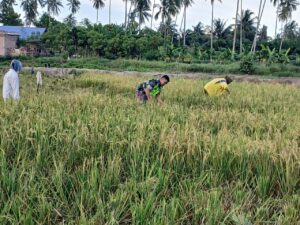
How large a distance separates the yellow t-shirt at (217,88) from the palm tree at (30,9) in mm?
51134

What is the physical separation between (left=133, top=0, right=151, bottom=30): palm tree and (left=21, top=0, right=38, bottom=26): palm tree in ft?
49.3

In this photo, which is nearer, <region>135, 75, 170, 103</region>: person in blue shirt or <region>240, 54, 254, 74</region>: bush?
<region>135, 75, 170, 103</region>: person in blue shirt

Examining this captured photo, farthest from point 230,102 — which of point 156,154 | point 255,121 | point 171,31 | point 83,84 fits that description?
point 171,31

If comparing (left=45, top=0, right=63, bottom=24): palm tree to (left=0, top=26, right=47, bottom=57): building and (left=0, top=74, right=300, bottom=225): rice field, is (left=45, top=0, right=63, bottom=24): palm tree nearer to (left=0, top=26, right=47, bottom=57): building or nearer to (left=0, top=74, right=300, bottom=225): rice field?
(left=0, top=26, right=47, bottom=57): building

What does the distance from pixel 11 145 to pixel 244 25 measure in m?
45.9

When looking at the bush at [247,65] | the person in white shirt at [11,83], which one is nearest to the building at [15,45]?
the bush at [247,65]

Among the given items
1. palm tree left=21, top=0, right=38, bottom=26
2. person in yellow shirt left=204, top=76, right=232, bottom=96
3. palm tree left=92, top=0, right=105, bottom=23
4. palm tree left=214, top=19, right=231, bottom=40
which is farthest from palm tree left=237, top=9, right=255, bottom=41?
person in yellow shirt left=204, top=76, right=232, bottom=96

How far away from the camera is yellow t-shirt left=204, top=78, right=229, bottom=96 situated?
25.2 ft

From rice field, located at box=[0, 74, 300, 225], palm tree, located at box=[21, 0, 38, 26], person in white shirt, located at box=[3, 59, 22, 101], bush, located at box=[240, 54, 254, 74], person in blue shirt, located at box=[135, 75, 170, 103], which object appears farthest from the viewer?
palm tree, located at box=[21, 0, 38, 26]

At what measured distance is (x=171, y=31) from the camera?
5091 centimetres

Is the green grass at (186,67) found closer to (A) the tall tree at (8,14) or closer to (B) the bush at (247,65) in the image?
(B) the bush at (247,65)

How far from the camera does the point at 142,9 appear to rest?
49.9 metres

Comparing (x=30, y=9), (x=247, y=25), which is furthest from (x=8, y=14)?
(x=247, y=25)

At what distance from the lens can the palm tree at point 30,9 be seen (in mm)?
53750
